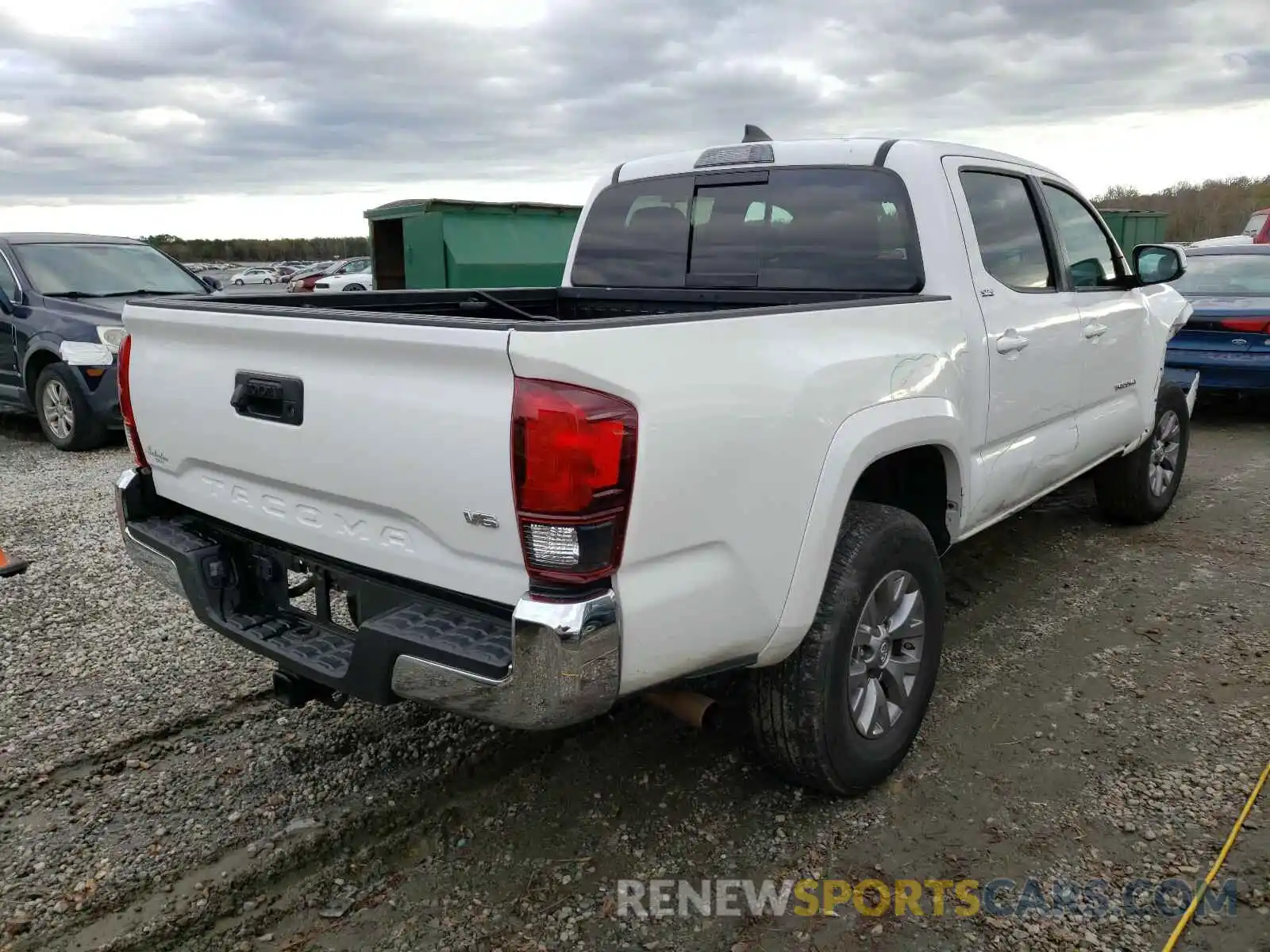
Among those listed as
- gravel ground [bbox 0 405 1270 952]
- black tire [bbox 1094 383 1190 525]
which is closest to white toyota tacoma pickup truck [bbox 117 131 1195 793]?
gravel ground [bbox 0 405 1270 952]

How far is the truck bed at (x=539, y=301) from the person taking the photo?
348cm

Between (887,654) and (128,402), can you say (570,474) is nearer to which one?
(887,654)

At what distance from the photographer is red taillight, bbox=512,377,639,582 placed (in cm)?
207

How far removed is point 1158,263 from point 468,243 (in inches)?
339

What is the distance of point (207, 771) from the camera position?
10.7 feet

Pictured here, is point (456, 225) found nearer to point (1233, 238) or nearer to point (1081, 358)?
point (1081, 358)

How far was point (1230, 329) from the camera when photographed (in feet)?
27.0

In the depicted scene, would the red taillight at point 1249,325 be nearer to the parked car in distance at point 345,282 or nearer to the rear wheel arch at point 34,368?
A: the rear wheel arch at point 34,368

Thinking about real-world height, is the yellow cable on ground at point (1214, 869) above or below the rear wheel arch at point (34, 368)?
below

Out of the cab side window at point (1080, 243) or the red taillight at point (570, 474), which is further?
the cab side window at point (1080, 243)

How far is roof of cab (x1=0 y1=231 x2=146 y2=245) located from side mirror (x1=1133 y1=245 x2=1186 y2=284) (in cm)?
858

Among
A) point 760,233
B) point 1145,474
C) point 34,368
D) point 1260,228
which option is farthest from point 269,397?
point 1260,228

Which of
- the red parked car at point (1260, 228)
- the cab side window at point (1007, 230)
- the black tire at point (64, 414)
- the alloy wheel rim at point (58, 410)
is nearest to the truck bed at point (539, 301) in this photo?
the cab side window at point (1007, 230)

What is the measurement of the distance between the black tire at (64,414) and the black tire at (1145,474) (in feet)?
24.3
